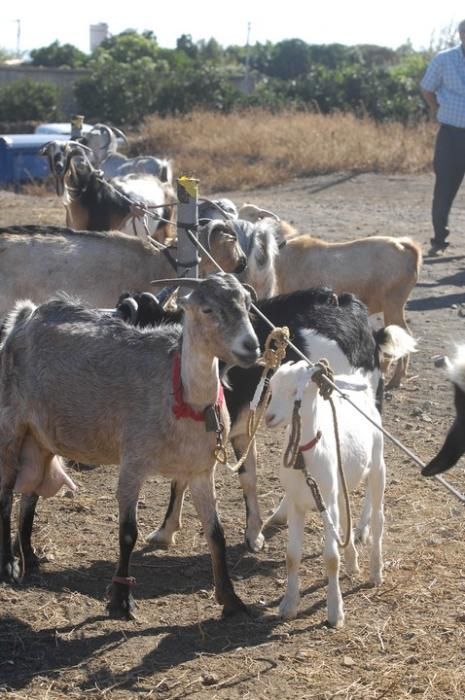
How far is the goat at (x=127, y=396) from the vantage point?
5.00 metres

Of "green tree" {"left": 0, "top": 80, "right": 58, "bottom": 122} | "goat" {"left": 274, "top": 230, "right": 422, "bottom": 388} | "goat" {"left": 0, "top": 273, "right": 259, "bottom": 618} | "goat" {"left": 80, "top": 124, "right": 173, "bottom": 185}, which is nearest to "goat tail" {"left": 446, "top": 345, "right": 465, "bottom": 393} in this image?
"goat" {"left": 0, "top": 273, "right": 259, "bottom": 618}

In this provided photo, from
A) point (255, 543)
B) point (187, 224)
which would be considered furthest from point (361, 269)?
point (255, 543)

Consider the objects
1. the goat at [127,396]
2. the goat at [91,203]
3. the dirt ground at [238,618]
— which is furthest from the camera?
the goat at [91,203]

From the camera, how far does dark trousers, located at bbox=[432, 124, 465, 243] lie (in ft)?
42.4

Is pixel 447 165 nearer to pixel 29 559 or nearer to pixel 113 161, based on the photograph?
pixel 113 161

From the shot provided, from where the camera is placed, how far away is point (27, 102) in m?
30.8

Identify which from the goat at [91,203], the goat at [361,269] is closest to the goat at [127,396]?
the goat at [361,269]

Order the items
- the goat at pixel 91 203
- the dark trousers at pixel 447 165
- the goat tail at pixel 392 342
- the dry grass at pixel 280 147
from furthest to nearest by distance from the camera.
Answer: the dry grass at pixel 280 147 < the dark trousers at pixel 447 165 < the goat at pixel 91 203 < the goat tail at pixel 392 342

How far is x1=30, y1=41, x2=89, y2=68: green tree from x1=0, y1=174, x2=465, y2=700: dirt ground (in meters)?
40.9

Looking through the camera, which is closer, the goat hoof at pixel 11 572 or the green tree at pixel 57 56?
the goat hoof at pixel 11 572

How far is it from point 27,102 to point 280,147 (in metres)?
10.3

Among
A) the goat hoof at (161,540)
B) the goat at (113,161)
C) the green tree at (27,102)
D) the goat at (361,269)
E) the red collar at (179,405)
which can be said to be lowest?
the green tree at (27,102)

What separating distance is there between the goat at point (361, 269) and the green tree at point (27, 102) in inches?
908

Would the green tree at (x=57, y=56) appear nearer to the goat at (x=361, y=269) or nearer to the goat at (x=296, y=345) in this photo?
the goat at (x=361, y=269)
